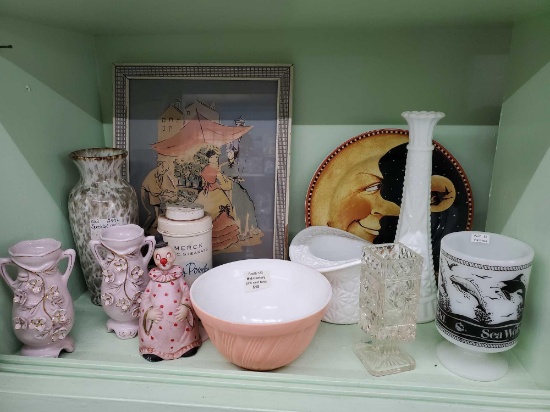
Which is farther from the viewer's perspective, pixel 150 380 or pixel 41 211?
pixel 41 211

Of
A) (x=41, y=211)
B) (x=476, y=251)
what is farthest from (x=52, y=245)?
(x=476, y=251)

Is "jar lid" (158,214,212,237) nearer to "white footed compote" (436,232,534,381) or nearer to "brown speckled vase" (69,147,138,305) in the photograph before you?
"brown speckled vase" (69,147,138,305)

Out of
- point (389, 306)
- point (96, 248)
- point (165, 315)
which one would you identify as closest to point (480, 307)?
point (389, 306)

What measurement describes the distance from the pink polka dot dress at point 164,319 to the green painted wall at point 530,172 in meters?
0.49

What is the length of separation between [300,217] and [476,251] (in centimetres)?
34

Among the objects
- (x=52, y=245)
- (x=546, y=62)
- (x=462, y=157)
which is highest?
(x=546, y=62)

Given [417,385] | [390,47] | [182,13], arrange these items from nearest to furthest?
[417,385]
[182,13]
[390,47]

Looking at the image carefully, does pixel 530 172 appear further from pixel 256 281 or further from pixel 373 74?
pixel 256 281

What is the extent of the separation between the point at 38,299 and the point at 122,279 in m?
0.12

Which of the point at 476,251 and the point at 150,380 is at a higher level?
the point at 476,251

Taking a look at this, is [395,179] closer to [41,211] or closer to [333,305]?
[333,305]

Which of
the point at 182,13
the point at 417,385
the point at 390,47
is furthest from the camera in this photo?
the point at 390,47

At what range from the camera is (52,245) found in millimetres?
677

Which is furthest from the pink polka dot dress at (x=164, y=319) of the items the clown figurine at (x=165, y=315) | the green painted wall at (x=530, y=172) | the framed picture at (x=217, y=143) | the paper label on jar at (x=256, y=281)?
the green painted wall at (x=530, y=172)
